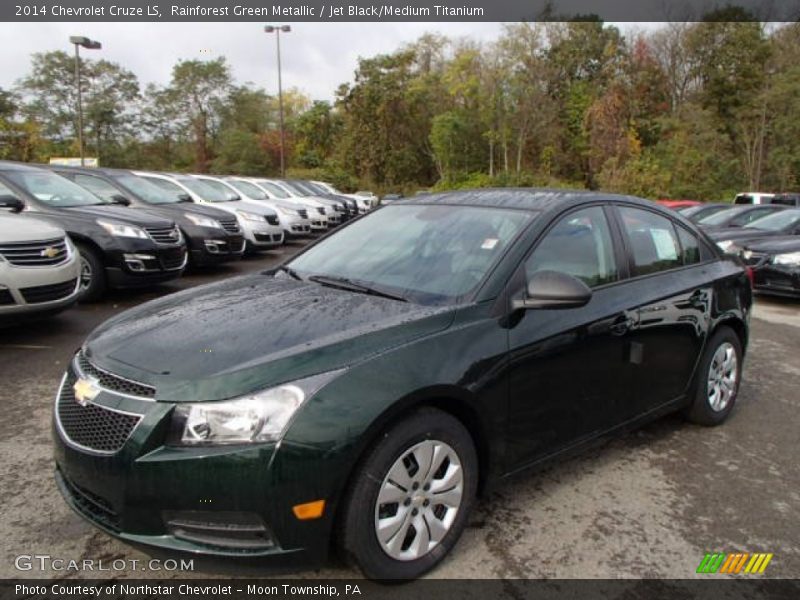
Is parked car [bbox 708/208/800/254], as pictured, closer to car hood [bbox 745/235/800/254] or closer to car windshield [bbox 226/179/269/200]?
car hood [bbox 745/235/800/254]

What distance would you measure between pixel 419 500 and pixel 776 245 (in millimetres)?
9017

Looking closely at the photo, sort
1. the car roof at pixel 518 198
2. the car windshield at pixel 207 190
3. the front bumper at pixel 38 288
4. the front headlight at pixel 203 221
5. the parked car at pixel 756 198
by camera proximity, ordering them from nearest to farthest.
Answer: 1. the car roof at pixel 518 198
2. the front bumper at pixel 38 288
3. the front headlight at pixel 203 221
4. the car windshield at pixel 207 190
5. the parked car at pixel 756 198

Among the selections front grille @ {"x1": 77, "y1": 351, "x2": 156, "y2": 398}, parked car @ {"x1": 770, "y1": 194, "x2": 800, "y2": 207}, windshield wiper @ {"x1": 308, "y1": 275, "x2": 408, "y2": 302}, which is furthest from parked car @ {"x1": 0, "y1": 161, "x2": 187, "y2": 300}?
parked car @ {"x1": 770, "y1": 194, "x2": 800, "y2": 207}

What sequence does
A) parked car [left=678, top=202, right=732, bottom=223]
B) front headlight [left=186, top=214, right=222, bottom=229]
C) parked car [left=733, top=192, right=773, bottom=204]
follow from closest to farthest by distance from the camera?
front headlight [left=186, top=214, right=222, bottom=229] → parked car [left=678, top=202, right=732, bottom=223] → parked car [left=733, top=192, right=773, bottom=204]

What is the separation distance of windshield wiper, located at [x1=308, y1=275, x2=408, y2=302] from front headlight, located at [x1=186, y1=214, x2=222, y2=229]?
6.81 m

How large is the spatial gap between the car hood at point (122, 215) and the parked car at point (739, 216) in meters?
9.92

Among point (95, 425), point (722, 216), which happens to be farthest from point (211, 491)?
point (722, 216)

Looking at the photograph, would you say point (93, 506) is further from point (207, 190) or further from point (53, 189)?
point (207, 190)

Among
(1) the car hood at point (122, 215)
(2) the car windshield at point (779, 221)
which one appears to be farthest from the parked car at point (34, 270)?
(2) the car windshield at point (779, 221)

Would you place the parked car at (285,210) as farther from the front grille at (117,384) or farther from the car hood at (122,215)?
the front grille at (117,384)

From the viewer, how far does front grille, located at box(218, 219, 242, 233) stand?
10.1 meters

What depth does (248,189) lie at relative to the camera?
612 inches

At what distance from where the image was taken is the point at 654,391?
139 inches

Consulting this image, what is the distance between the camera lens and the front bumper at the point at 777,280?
8828mm
